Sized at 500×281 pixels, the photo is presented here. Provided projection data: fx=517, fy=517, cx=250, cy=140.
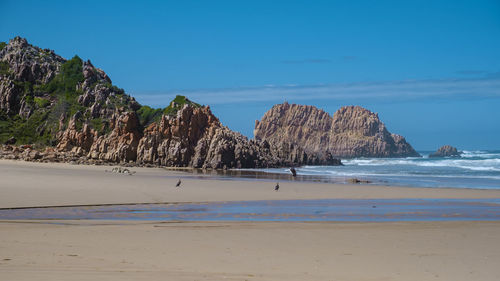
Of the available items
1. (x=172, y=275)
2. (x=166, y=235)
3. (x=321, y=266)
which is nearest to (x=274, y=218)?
(x=166, y=235)

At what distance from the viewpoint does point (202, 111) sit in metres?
66.5

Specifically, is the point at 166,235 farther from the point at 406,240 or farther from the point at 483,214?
the point at 483,214

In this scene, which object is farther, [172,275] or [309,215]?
[309,215]

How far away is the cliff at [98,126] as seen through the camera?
5991 cm

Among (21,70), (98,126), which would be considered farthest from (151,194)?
(21,70)

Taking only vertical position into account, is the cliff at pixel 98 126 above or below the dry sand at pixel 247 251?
above

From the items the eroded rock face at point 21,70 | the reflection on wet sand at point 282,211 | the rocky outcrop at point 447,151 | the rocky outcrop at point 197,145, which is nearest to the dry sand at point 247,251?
the reflection on wet sand at point 282,211

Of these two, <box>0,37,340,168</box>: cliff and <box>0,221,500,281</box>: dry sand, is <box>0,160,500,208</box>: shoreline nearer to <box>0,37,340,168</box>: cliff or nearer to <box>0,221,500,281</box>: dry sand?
<box>0,221,500,281</box>: dry sand

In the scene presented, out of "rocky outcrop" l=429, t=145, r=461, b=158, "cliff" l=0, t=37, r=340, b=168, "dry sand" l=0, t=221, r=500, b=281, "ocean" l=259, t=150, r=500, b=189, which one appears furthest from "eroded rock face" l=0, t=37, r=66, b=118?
"rocky outcrop" l=429, t=145, r=461, b=158

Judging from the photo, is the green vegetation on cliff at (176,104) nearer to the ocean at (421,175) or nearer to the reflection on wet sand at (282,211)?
the ocean at (421,175)

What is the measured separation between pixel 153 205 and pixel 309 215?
20.2 ft

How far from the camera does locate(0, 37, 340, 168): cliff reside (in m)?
59.9

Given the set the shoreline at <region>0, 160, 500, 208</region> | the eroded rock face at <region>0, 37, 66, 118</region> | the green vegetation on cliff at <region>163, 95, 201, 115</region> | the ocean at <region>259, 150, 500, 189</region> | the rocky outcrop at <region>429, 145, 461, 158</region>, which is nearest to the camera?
the shoreline at <region>0, 160, 500, 208</region>

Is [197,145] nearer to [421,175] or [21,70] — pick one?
[421,175]
